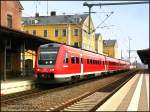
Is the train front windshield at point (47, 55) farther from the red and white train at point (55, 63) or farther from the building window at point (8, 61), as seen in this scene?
the building window at point (8, 61)

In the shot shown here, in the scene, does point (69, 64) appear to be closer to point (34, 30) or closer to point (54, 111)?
point (54, 111)

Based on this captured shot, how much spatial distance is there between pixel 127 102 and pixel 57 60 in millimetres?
8294

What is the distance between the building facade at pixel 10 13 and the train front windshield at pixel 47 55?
32.7 feet

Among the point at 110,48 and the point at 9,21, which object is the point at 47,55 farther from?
the point at 110,48

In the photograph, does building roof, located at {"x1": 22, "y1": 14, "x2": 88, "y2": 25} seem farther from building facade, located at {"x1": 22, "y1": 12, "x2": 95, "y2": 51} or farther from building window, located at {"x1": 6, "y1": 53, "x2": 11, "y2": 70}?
building window, located at {"x1": 6, "y1": 53, "x2": 11, "y2": 70}

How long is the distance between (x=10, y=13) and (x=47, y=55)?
12.6m

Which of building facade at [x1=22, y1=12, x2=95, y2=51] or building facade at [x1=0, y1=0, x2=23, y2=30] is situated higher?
building facade at [x1=22, y1=12, x2=95, y2=51]

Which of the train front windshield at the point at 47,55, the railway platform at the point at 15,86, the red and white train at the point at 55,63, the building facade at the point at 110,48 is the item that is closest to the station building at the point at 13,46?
the train front windshield at the point at 47,55

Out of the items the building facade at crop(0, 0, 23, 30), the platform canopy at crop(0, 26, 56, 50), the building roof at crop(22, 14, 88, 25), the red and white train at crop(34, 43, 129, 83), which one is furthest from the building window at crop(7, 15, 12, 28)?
the building roof at crop(22, 14, 88, 25)

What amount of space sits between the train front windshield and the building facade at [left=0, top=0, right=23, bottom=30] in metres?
9.96

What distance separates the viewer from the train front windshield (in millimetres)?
24547

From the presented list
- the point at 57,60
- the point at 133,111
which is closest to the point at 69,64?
the point at 57,60

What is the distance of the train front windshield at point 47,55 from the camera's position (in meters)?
24.5

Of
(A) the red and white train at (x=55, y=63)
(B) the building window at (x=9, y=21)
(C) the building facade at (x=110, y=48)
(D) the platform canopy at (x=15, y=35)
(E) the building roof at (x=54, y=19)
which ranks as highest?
(E) the building roof at (x=54, y=19)
